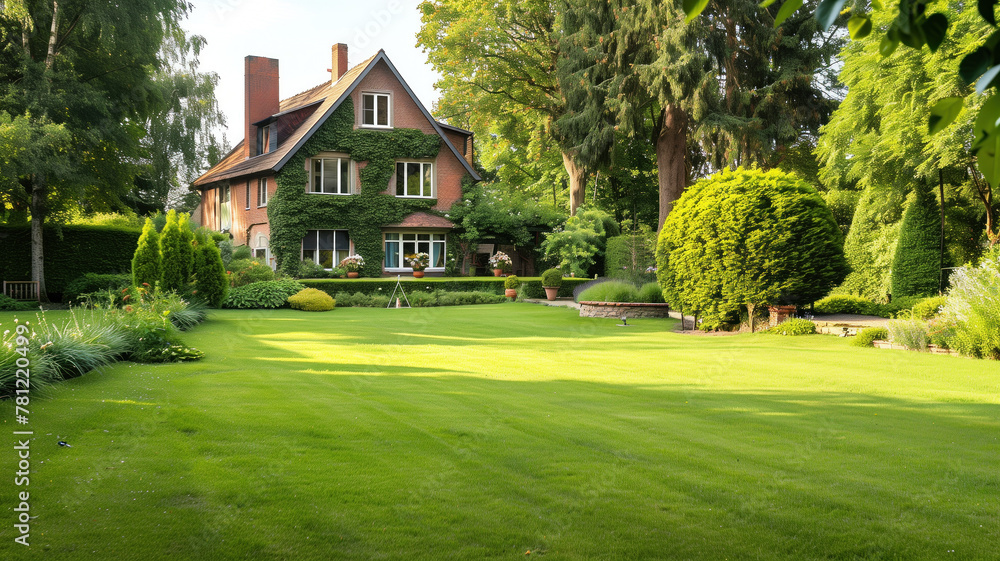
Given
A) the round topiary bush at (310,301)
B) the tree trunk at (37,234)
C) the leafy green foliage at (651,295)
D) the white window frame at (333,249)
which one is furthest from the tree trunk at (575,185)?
the tree trunk at (37,234)

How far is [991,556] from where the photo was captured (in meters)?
3.44

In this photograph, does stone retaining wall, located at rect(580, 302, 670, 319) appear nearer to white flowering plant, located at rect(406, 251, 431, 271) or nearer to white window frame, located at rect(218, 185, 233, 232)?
white flowering plant, located at rect(406, 251, 431, 271)

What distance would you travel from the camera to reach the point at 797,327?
13.9 m

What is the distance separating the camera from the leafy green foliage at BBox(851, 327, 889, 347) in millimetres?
12328

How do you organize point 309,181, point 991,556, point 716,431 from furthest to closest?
point 309,181 < point 716,431 < point 991,556

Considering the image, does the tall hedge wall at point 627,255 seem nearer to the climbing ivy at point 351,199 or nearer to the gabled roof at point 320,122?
the gabled roof at point 320,122

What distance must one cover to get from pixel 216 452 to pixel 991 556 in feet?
15.9

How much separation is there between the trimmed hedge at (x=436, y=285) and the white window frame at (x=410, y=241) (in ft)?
16.2

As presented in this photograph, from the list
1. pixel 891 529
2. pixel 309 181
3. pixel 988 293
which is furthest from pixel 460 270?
pixel 891 529

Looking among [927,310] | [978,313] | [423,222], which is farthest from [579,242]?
[978,313]

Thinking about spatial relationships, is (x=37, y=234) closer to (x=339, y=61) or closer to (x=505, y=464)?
(x=339, y=61)

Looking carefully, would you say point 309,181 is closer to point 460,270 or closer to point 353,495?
point 460,270

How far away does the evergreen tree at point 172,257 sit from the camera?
15.8 metres

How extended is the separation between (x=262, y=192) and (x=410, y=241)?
7695 millimetres
